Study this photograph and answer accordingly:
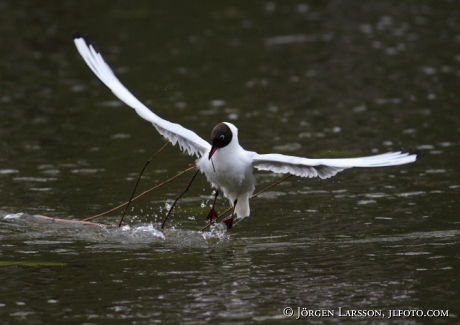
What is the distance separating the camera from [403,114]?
680 inches

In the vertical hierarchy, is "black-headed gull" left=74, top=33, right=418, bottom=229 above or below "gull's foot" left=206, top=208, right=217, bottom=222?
above

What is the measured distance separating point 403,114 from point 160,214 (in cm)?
677

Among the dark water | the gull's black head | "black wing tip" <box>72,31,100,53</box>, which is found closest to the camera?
the dark water

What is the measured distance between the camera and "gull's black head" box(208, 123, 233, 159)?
33.6ft

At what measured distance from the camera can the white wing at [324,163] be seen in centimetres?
872

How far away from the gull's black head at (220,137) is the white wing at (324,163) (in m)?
0.36

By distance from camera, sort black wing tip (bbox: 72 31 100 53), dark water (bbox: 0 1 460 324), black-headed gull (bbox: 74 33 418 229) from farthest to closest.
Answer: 1. black wing tip (bbox: 72 31 100 53)
2. black-headed gull (bbox: 74 33 418 229)
3. dark water (bbox: 0 1 460 324)

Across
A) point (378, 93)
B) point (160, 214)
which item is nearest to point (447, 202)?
point (160, 214)

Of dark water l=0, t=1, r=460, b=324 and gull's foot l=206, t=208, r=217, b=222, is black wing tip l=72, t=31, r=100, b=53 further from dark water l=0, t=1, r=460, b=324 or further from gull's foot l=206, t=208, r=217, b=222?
gull's foot l=206, t=208, r=217, b=222

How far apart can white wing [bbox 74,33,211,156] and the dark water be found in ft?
3.56

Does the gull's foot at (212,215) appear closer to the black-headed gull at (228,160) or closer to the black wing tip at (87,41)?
the black-headed gull at (228,160)

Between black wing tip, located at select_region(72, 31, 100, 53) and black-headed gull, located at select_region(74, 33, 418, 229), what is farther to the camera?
black wing tip, located at select_region(72, 31, 100, 53)

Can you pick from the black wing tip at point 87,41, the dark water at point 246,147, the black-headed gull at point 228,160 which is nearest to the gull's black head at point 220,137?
the black-headed gull at point 228,160

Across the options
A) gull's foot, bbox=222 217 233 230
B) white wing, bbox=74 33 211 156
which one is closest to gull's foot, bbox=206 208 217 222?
gull's foot, bbox=222 217 233 230
